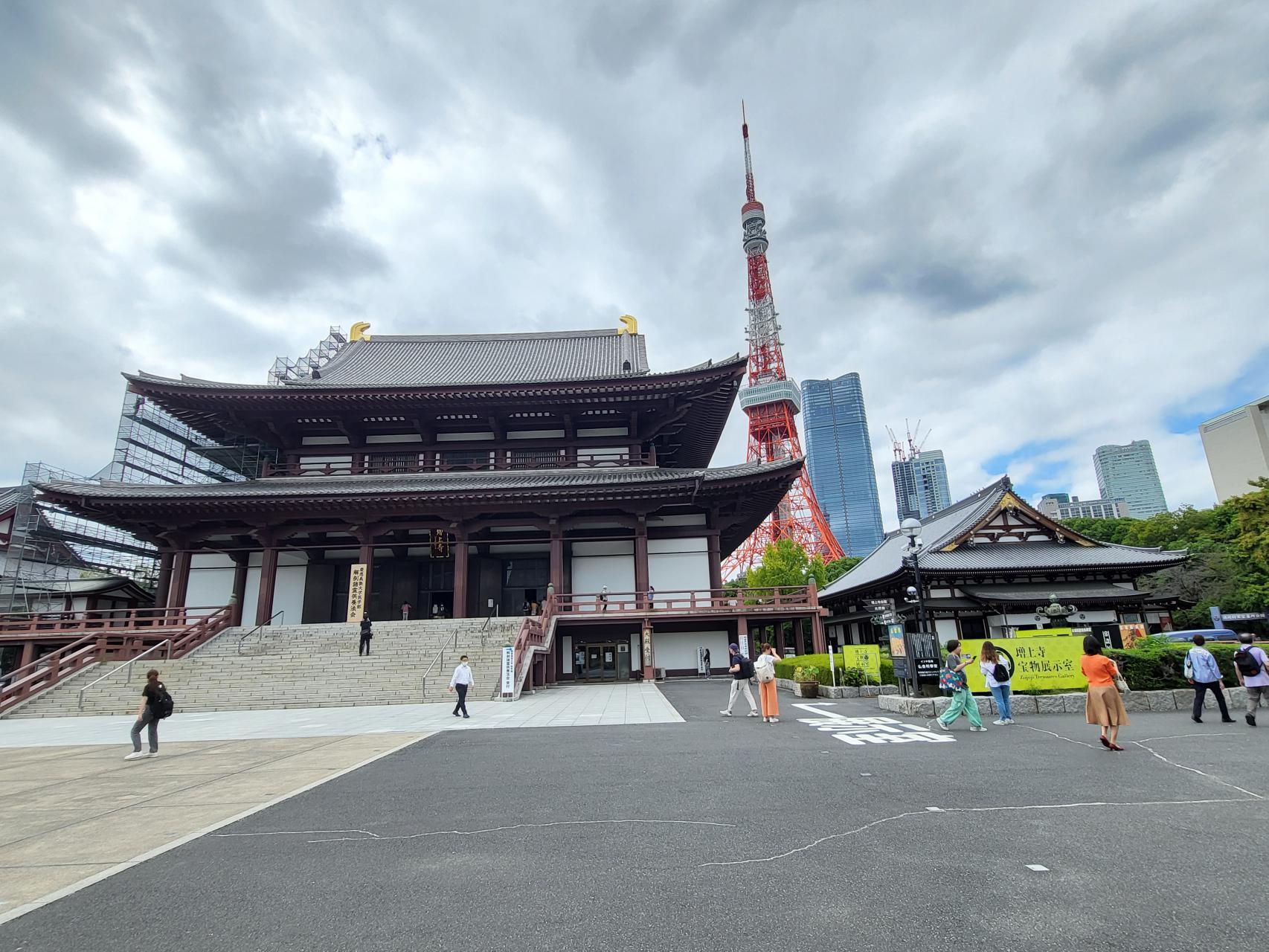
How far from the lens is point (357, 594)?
24.5 m

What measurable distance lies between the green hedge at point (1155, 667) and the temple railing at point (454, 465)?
19.3m

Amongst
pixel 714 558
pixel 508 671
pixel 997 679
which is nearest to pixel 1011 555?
pixel 714 558

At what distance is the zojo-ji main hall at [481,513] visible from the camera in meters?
24.5

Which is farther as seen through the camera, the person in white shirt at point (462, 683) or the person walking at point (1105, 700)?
the person in white shirt at point (462, 683)

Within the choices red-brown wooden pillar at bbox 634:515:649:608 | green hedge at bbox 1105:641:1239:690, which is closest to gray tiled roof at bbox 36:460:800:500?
red-brown wooden pillar at bbox 634:515:649:608

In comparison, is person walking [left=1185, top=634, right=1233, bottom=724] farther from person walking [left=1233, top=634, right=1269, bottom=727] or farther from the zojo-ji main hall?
the zojo-ji main hall

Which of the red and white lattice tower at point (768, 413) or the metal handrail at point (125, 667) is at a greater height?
the red and white lattice tower at point (768, 413)

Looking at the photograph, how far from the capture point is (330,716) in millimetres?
15227

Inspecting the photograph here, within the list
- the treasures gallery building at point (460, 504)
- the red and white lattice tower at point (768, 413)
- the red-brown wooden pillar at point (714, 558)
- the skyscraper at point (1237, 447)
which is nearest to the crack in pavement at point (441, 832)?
the treasures gallery building at point (460, 504)

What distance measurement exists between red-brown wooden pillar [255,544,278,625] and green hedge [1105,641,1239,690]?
27082 mm

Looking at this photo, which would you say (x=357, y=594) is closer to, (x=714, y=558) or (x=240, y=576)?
(x=240, y=576)

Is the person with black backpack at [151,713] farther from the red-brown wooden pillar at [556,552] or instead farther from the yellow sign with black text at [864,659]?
the yellow sign with black text at [864,659]

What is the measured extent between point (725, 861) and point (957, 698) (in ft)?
26.1

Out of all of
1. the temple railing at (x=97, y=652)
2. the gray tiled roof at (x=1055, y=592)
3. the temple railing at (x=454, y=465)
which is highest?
the temple railing at (x=454, y=465)
